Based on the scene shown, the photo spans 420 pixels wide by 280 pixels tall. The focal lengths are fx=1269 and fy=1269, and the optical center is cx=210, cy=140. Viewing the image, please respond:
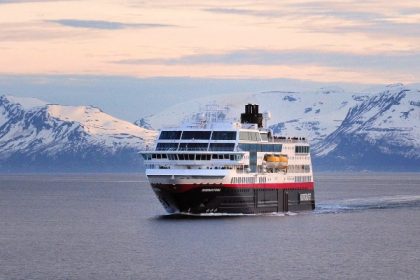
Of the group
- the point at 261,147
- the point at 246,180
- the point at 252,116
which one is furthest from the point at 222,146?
the point at 252,116

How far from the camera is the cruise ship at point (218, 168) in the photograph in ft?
434

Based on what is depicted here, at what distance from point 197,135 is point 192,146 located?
171 cm

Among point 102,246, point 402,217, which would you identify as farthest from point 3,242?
point 402,217

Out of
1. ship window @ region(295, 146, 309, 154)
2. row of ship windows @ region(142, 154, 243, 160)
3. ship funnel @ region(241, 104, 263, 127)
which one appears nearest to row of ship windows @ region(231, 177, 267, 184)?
row of ship windows @ region(142, 154, 243, 160)

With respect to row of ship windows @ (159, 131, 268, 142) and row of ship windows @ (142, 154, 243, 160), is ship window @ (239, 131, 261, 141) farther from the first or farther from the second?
row of ship windows @ (142, 154, 243, 160)

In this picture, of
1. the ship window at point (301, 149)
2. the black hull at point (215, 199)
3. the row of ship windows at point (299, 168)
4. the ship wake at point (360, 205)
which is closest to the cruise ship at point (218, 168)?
the black hull at point (215, 199)

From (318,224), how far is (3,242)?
36.1 m

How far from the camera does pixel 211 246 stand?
109m

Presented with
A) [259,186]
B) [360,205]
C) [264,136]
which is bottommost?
[360,205]

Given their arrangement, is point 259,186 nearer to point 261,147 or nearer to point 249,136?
point 261,147

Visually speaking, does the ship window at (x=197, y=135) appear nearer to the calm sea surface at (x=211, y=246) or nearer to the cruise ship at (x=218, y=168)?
the cruise ship at (x=218, y=168)

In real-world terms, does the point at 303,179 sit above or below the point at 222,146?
below

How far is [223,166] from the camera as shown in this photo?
13412 centimetres

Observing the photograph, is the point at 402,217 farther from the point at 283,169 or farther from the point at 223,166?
the point at 223,166
